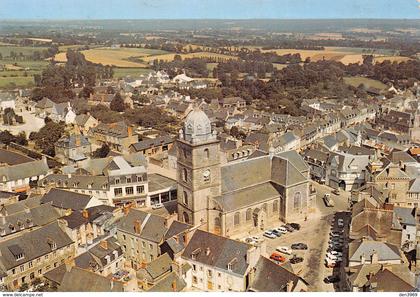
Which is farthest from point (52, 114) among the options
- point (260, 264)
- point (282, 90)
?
point (260, 264)

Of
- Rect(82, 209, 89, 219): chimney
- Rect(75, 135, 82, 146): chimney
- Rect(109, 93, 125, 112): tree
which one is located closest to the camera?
Rect(82, 209, 89, 219): chimney

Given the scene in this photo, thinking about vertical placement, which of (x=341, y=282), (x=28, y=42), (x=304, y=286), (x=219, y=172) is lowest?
(x=341, y=282)

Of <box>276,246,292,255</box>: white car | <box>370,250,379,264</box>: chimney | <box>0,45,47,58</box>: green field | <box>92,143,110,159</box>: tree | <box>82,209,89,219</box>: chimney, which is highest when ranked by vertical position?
<box>0,45,47,58</box>: green field

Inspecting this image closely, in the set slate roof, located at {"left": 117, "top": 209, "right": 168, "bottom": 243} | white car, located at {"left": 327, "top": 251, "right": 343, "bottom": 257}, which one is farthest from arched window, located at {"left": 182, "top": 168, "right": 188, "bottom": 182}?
white car, located at {"left": 327, "top": 251, "right": 343, "bottom": 257}

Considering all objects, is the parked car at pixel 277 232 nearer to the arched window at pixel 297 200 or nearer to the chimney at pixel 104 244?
the arched window at pixel 297 200

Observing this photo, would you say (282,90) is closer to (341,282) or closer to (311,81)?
(311,81)

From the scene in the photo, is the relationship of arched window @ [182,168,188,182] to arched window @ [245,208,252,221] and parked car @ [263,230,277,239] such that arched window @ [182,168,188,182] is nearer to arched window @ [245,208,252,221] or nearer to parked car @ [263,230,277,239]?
arched window @ [245,208,252,221]
